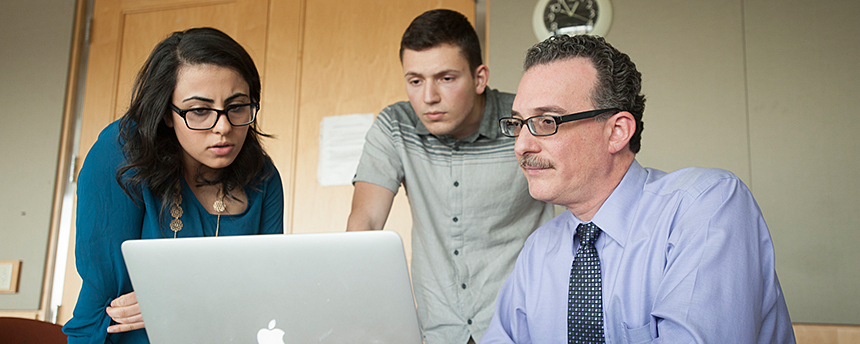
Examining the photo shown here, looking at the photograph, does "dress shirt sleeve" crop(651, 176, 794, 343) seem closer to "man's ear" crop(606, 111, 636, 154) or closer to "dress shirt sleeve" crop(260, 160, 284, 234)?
"man's ear" crop(606, 111, 636, 154)

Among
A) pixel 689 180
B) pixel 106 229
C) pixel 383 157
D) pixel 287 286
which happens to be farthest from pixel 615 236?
pixel 106 229

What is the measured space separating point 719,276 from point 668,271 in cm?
9

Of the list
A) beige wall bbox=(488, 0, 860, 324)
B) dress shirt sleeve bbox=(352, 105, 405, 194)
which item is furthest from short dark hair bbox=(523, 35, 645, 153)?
beige wall bbox=(488, 0, 860, 324)

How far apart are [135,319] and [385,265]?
0.58m

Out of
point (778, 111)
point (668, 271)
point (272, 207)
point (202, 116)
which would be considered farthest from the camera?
point (778, 111)

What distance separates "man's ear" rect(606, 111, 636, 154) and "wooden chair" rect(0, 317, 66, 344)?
1528mm

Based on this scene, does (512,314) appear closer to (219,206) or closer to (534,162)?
(534,162)

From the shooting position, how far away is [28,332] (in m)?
1.61

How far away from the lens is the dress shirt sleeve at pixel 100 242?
1.07 meters

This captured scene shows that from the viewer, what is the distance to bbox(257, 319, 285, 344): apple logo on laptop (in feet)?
2.67

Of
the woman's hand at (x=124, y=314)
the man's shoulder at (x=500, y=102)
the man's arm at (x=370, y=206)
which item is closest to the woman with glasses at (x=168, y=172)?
the woman's hand at (x=124, y=314)

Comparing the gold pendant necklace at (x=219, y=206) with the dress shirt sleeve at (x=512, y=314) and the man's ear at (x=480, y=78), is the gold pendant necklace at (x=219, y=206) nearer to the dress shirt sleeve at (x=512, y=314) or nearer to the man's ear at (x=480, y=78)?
the dress shirt sleeve at (x=512, y=314)

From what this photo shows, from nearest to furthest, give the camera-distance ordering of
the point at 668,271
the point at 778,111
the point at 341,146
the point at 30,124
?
the point at 668,271
the point at 778,111
the point at 341,146
the point at 30,124

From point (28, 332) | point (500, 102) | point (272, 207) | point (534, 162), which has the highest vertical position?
point (500, 102)
